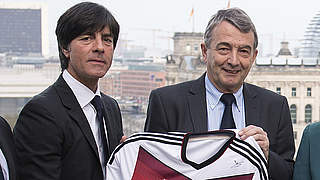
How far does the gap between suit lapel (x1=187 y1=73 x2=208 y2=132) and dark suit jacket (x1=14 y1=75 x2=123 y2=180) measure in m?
0.59

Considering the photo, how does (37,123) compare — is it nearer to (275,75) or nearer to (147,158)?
(147,158)

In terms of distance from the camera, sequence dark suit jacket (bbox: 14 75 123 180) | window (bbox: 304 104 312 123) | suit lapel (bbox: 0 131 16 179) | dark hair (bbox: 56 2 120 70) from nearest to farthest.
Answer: suit lapel (bbox: 0 131 16 179), dark suit jacket (bbox: 14 75 123 180), dark hair (bbox: 56 2 120 70), window (bbox: 304 104 312 123)

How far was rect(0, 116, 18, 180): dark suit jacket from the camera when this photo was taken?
350cm

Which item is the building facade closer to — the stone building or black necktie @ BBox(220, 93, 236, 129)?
the stone building

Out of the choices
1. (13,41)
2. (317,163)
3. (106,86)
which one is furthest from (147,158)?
(13,41)

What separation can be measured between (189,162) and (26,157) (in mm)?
837

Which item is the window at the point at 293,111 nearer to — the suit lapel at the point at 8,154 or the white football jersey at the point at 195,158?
the white football jersey at the point at 195,158

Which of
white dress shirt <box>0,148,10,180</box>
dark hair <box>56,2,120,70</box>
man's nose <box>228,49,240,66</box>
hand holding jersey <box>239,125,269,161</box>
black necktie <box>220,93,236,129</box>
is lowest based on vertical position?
white dress shirt <box>0,148,10,180</box>

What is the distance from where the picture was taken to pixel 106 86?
293ft

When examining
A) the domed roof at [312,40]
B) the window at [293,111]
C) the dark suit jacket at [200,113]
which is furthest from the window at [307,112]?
the dark suit jacket at [200,113]

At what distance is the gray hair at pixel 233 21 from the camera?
393 cm

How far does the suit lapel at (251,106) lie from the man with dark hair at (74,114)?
2.56 ft

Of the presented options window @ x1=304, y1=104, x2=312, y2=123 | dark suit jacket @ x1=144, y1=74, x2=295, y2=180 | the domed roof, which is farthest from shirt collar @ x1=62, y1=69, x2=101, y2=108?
the domed roof

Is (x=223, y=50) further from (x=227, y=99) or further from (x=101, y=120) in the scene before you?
(x=101, y=120)
